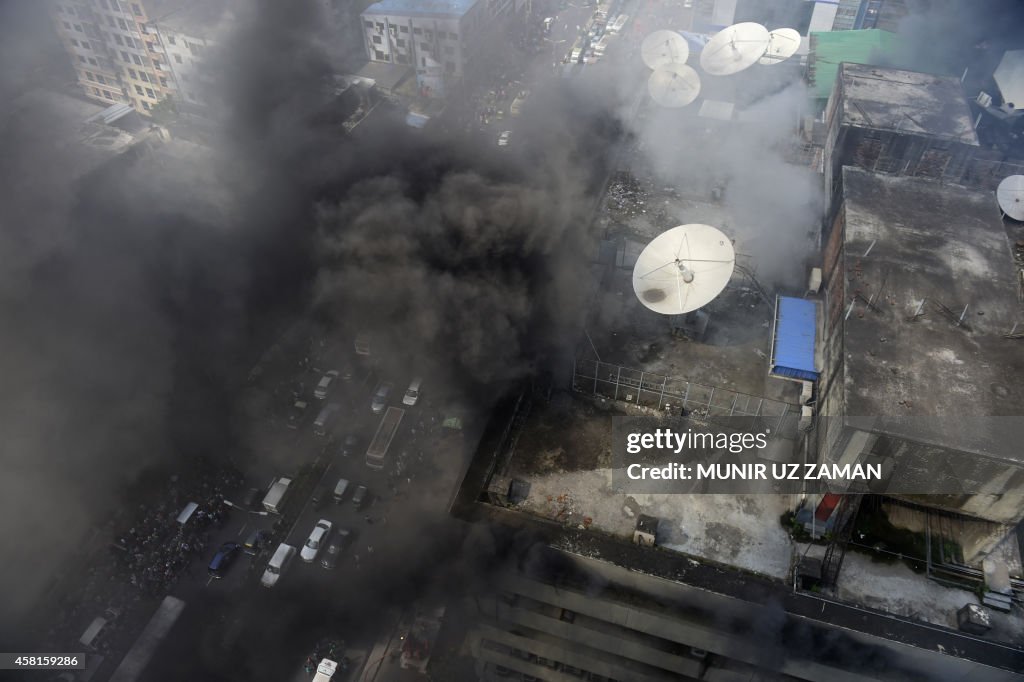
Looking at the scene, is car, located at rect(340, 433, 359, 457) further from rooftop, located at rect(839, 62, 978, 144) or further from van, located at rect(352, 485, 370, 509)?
rooftop, located at rect(839, 62, 978, 144)

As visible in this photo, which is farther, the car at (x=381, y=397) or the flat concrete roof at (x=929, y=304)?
the car at (x=381, y=397)

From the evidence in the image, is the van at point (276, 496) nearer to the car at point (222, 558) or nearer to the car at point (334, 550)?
the car at point (222, 558)

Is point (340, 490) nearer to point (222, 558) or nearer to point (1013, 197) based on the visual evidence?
point (222, 558)

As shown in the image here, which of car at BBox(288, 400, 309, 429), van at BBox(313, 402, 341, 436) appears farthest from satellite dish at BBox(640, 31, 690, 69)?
car at BBox(288, 400, 309, 429)

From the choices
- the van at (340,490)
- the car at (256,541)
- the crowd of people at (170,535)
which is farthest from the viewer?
the van at (340,490)

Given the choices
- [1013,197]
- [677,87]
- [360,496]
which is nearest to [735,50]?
[677,87]

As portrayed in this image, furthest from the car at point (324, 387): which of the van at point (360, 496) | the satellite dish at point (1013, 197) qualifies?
the satellite dish at point (1013, 197)
